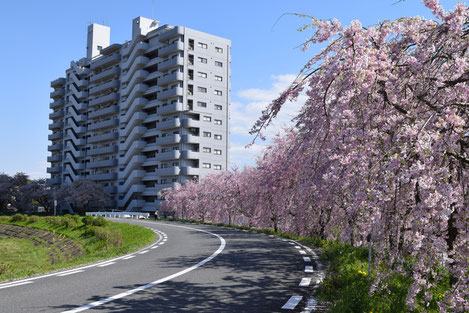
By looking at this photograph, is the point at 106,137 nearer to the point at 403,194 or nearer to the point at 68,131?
the point at 68,131

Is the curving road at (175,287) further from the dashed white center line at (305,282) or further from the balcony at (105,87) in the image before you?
the balcony at (105,87)

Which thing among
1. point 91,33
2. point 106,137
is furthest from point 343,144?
point 91,33

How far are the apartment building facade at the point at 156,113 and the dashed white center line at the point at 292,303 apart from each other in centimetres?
5973

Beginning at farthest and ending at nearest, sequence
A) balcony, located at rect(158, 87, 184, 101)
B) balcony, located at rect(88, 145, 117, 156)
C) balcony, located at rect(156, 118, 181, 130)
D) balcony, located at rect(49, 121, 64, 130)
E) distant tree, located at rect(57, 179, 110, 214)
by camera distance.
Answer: balcony, located at rect(49, 121, 64, 130), balcony, located at rect(88, 145, 117, 156), distant tree, located at rect(57, 179, 110, 214), balcony, located at rect(158, 87, 184, 101), balcony, located at rect(156, 118, 181, 130)

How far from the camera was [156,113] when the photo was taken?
7612cm

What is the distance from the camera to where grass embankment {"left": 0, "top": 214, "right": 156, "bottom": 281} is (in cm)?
2403

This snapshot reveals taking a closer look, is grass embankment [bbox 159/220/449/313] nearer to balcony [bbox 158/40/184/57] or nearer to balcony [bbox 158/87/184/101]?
balcony [bbox 158/87/184/101]

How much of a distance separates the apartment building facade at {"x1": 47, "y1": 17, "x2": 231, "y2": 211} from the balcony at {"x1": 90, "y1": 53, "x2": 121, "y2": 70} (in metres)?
0.14

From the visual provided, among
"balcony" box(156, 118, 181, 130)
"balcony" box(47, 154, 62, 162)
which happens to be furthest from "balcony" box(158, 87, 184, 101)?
"balcony" box(47, 154, 62, 162)

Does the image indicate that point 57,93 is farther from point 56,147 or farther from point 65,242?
point 65,242

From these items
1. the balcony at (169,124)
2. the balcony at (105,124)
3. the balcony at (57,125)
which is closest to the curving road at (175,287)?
the balcony at (169,124)

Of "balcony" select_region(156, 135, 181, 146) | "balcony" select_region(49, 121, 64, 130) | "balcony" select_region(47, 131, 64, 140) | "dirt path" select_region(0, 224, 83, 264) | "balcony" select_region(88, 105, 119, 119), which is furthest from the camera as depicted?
"balcony" select_region(47, 131, 64, 140)

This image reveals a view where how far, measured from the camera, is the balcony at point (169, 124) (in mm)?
70312

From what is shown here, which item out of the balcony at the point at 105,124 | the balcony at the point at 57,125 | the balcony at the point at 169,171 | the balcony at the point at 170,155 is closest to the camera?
the balcony at the point at 169,171
